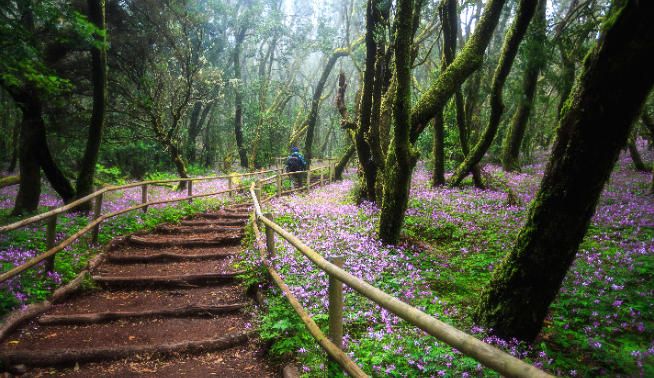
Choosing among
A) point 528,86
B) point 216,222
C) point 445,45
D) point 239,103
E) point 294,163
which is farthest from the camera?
point 239,103

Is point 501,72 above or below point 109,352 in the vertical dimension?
above

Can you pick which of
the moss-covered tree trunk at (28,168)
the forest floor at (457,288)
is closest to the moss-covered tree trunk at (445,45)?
the forest floor at (457,288)

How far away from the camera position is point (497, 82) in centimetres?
1128

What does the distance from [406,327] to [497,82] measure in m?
9.38

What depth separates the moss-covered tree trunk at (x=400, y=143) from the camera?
6828mm

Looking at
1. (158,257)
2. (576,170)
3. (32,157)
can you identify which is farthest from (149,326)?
(32,157)

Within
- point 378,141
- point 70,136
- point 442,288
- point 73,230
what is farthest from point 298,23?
point 442,288

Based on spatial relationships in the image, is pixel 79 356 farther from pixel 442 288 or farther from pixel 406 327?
pixel 442 288

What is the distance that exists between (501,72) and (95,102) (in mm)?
11516

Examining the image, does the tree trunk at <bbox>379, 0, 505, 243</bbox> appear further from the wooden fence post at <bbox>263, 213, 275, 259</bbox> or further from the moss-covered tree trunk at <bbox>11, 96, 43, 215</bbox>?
the moss-covered tree trunk at <bbox>11, 96, 43, 215</bbox>

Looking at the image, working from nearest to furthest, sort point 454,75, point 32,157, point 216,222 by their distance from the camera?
point 454,75 → point 32,157 → point 216,222

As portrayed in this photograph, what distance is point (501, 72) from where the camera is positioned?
431 inches

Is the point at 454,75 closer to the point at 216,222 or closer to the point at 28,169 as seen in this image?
the point at 216,222

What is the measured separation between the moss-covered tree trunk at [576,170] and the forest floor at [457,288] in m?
0.43
